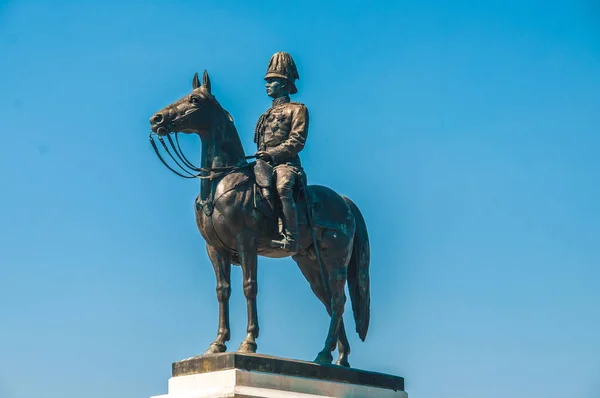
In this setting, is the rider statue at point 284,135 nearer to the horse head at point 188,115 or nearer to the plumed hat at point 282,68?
the plumed hat at point 282,68

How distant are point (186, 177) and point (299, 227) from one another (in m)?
1.71

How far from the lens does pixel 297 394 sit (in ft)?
57.2

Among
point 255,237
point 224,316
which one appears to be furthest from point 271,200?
point 224,316

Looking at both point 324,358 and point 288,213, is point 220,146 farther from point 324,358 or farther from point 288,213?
point 324,358

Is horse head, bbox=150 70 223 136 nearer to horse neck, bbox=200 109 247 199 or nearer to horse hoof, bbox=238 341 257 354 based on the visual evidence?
horse neck, bbox=200 109 247 199

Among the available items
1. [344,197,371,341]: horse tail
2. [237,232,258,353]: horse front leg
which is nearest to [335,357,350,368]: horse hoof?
[344,197,371,341]: horse tail

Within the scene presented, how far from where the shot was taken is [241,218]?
17719 millimetres

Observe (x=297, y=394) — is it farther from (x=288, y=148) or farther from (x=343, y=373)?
(x=288, y=148)

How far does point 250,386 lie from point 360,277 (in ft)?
10.5

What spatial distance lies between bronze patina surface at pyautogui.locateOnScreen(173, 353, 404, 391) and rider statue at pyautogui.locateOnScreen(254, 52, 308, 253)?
1609mm

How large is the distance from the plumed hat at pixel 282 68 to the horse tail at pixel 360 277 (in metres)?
1.96

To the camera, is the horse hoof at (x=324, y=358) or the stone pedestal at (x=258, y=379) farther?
the horse hoof at (x=324, y=358)

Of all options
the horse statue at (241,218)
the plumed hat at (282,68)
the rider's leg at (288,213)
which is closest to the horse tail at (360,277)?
the horse statue at (241,218)

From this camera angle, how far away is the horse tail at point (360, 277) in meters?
19.5
